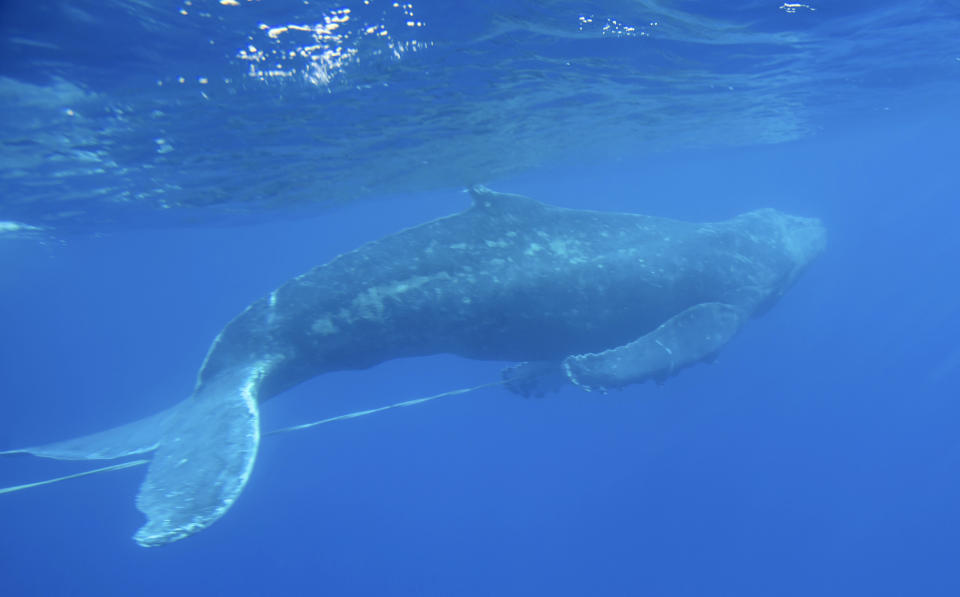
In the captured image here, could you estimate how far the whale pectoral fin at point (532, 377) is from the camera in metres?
10.1

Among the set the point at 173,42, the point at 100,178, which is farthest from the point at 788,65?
the point at 100,178

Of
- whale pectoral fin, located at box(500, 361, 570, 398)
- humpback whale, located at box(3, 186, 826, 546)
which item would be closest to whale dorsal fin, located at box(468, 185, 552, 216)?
humpback whale, located at box(3, 186, 826, 546)

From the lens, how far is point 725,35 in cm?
1309

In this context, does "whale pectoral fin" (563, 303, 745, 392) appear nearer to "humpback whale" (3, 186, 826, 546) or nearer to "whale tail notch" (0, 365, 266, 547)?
"humpback whale" (3, 186, 826, 546)

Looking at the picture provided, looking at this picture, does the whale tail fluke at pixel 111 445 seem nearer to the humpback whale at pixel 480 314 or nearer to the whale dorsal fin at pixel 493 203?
the humpback whale at pixel 480 314

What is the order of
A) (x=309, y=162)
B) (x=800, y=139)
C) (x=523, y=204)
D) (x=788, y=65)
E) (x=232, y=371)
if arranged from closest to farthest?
(x=232, y=371) < (x=523, y=204) < (x=788, y=65) < (x=309, y=162) < (x=800, y=139)

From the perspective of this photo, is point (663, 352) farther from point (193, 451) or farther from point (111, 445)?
point (111, 445)

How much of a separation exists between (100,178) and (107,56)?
10060 millimetres

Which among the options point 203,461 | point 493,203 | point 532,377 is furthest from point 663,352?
point 203,461

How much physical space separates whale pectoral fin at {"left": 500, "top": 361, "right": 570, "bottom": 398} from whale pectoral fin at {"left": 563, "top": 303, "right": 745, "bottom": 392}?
1.23 metres

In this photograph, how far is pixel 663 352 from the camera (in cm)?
922

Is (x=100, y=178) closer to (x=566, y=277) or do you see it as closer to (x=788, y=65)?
(x=566, y=277)

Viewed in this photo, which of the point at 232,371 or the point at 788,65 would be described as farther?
the point at 788,65

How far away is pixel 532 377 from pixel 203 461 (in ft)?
18.1
